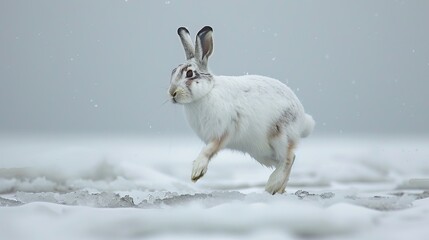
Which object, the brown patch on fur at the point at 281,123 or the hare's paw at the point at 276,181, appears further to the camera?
Result: the hare's paw at the point at 276,181

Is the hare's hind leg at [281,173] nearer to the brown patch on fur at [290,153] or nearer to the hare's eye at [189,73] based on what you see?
the brown patch on fur at [290,153]

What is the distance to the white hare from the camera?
5.42 metres

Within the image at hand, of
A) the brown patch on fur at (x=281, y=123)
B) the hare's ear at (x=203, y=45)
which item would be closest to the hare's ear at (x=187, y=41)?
the hare's ear at (x=203, y=45)

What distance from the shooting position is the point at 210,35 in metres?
5.63

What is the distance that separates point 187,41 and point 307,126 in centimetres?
159

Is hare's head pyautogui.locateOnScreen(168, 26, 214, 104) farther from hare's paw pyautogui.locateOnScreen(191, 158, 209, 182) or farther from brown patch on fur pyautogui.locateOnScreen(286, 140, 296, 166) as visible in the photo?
brown patch on fur pyautogui.locateOnScreen(286, 140, 296, 166)

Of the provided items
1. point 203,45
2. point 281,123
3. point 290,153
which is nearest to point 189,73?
point 203,45

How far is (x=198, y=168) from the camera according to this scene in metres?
5.12

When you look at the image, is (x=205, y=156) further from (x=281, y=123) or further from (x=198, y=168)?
(x=281, y=123)

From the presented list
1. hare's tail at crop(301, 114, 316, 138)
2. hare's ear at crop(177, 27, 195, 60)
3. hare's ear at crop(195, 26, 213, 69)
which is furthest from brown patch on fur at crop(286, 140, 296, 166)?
hare's ear at crop(177, 27, 195, 60)

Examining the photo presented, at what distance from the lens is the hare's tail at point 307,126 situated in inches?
247

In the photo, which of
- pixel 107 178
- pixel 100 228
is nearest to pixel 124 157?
pixel 107 178

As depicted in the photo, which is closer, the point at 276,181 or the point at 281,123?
the point at 281,123

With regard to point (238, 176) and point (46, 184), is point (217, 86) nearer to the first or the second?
point (46, 184)
